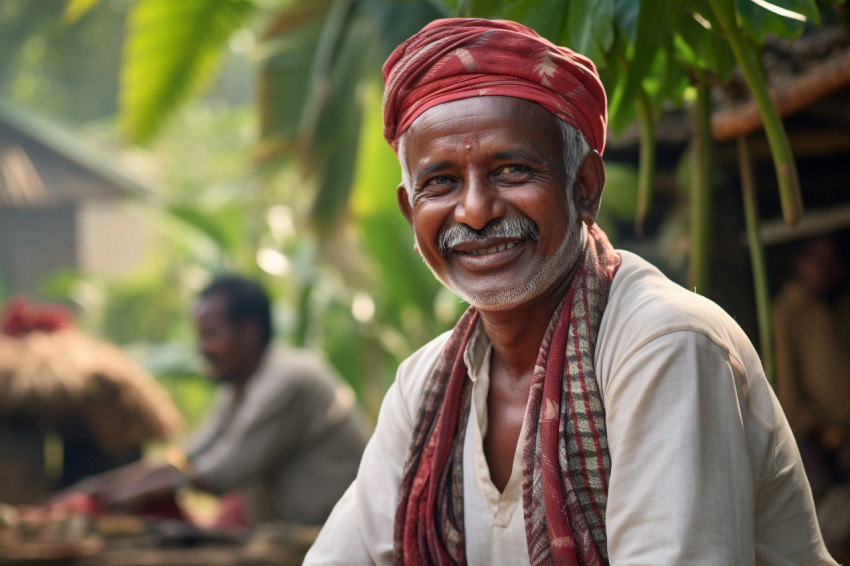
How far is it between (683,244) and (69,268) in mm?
11285

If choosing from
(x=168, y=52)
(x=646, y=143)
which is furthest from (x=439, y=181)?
(x=168, y=52)

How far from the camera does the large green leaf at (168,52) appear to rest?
18.0ft

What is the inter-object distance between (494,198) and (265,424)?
3266 millimetres

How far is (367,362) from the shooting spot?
269 inches

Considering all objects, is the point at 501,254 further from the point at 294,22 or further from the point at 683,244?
the point at 294,22

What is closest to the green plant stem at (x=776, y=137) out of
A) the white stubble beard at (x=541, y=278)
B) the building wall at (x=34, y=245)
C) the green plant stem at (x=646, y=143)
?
the green plant stem at (x=646, y=143)

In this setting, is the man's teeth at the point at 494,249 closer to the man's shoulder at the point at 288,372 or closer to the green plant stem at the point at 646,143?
the green plant stem at the point at 646,143

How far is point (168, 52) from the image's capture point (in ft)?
18.8

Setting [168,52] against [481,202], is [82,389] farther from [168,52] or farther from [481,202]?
[481,202]

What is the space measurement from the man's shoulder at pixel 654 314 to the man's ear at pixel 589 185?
5.4 inches

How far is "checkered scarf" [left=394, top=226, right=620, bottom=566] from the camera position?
5.22 feet

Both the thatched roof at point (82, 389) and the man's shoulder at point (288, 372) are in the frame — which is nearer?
the man's shoulder at point (288, 372)

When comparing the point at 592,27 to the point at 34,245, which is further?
the point at 34,245

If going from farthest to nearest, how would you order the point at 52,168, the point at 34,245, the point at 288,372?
the point at 34,245
the point at 52,168
the point at 288,372
